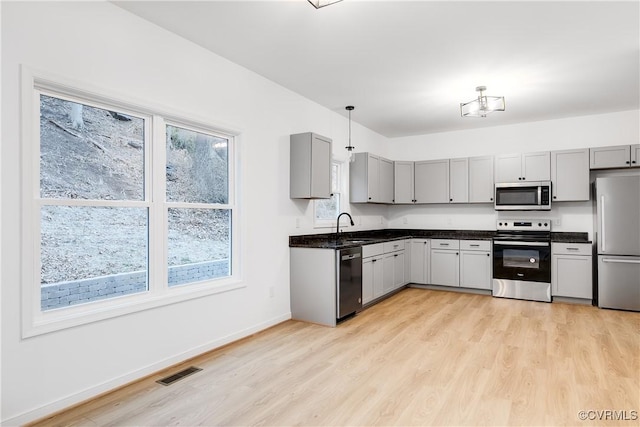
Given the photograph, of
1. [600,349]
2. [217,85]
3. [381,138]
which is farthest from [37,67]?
[381,138]

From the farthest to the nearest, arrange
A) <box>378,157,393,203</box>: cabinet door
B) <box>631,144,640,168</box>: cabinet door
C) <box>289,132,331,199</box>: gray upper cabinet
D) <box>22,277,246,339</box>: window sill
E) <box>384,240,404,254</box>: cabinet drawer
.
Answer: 1. <box>378,157,393,203</box>: cabinet door
2. <box>384,240,404,254</box>: cabinet drawer
3. <box>631,144,640,168</box>: cabinet door
4. <box>289,132,331,199</box>: gray upper cabinet
5. <box>22,277,246,339</box>: window sill

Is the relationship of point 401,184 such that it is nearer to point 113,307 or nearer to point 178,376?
point 178,376

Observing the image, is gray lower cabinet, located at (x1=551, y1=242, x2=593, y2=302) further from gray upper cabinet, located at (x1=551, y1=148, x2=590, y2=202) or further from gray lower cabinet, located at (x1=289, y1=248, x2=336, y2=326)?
gray lower cabinet, located at (x1=289, y1=248, x2=336, y2=326)

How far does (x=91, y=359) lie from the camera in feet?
8.04

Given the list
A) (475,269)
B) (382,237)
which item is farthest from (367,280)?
(475,269)

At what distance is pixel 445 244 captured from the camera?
5.90 meters

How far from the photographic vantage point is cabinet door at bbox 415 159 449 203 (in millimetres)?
6199

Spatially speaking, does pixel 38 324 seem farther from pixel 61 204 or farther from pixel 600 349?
pixel 600 349

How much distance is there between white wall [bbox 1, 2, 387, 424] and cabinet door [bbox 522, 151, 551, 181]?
11.2 feet

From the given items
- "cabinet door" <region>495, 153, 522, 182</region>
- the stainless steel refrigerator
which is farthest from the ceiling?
the stainless steel refrigerator

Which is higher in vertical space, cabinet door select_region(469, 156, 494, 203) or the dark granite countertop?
cabinet door select_region(469, 156, 494, 203)

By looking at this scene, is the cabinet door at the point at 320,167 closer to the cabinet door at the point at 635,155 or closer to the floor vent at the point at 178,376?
the floor vent at the point at 178,376

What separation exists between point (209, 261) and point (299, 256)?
110 centimetres

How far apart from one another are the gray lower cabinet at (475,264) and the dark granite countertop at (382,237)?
0.35ft
